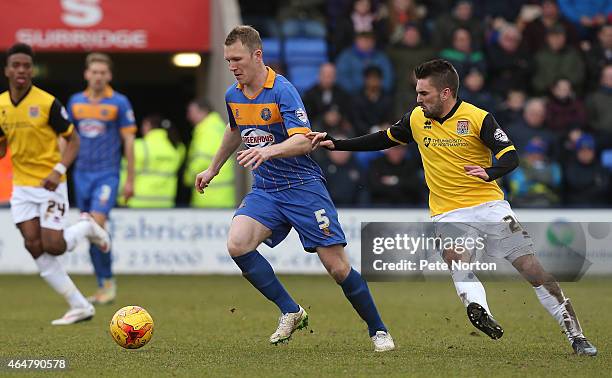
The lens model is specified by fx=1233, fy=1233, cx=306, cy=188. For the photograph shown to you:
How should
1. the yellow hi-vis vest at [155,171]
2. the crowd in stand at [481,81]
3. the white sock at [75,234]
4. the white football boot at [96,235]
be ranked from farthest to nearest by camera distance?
the yellow hi-vis vest at [155,171] < the crowd in stand at [481,81] < the white football boot at [96,235] < the white sock at [75,234]

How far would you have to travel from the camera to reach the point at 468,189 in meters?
8.19

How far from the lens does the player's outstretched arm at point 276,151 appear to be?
7715mm

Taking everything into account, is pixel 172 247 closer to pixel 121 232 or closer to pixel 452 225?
pixel 121 232

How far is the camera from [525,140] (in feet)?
55.9

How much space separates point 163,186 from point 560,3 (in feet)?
24.5

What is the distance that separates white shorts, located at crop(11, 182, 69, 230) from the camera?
10.3 m

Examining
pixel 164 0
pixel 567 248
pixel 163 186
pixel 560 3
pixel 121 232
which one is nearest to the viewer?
pixel 567 248

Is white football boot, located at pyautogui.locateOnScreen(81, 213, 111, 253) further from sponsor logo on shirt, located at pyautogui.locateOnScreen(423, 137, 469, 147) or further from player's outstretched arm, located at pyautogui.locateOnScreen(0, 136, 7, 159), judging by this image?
sponsor logo on shirt, located at pyautogui.locateOnScreen(423, 137, 469, 147)

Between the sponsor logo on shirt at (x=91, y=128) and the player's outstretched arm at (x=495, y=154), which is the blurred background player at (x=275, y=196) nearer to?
the player's outstretched arm at (x=495, y=154)

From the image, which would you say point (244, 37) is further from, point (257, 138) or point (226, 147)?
point (226, 147)

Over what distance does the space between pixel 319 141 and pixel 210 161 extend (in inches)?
350

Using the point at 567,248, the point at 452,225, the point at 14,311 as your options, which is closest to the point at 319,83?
the point at 14,311

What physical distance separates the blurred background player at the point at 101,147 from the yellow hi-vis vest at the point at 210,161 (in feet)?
13.4

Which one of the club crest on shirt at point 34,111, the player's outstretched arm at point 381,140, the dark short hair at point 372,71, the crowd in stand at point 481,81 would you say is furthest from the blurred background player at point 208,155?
the player's outstretched arm at point 381,140
